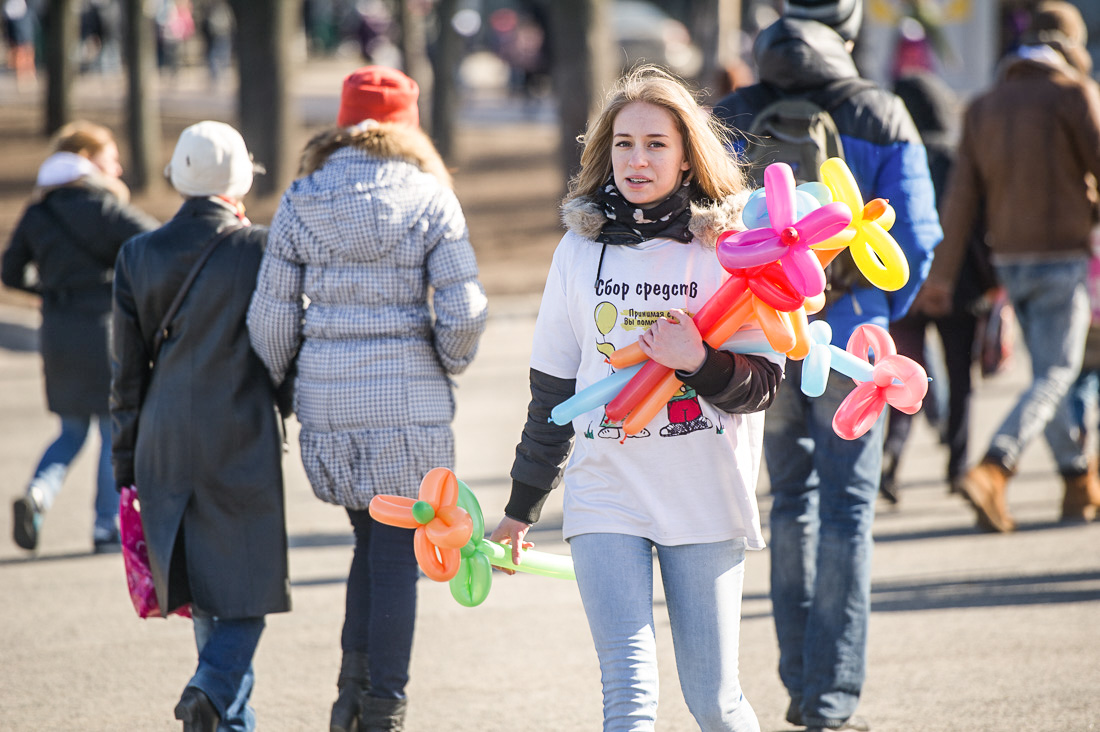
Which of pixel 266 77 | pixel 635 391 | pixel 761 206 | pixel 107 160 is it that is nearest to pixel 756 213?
pixel 761 206

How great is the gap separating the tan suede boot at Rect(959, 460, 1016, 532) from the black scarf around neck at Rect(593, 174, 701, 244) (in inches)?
139

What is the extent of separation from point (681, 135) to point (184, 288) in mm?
1643

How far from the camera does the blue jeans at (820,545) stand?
3.97 m

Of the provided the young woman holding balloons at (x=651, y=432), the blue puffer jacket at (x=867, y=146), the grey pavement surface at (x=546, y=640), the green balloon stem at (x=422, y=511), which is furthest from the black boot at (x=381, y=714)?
the blue puffer jacket at (x=867, y=146)

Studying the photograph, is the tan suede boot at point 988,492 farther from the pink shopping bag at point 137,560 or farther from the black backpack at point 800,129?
the pink shopping bag at point 137,560

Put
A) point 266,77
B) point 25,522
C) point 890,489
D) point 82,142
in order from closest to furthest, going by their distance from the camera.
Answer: point 25,522 → point 82,142 → point 890,489 → point 266,77

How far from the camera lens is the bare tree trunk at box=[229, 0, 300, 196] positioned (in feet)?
52.5

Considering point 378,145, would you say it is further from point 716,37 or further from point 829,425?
point 716,37

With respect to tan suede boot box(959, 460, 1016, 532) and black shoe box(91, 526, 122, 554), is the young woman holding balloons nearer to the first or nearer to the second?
tan suede boot box(959, 460, 1016, 532)

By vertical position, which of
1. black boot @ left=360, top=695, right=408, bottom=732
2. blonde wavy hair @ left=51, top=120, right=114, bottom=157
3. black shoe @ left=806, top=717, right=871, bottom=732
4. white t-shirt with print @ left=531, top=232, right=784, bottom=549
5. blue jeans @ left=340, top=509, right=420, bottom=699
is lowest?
black shoe @ left=806, top=717, right=871, bottom=732

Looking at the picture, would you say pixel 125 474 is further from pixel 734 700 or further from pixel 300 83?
pixel 300 83

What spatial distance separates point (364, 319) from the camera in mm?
4062

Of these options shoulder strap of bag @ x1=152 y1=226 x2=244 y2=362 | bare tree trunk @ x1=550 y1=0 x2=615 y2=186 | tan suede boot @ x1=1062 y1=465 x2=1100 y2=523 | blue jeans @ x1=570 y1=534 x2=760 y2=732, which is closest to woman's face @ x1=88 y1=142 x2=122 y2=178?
shoulder strap of bag @ x1=152 y1=226 x2=244 y2=362

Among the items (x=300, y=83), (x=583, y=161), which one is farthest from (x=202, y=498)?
(x=300, y=83)
